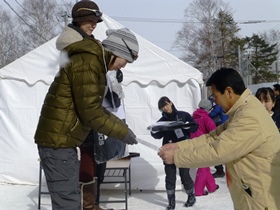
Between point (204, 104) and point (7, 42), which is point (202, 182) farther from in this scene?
point (7, 42)

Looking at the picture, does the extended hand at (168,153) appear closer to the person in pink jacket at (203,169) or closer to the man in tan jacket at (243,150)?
the man in tan jacket at (243,150)

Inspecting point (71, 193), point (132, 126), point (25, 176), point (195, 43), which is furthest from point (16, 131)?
point (195, 43)

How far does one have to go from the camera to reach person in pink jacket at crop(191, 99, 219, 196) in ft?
19.5

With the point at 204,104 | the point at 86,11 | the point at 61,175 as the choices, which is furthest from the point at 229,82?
the point at 204,104

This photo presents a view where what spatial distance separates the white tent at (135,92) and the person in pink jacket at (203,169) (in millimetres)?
212

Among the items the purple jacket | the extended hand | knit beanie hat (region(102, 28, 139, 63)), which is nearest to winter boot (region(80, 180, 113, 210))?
knit beanie hat (region(102, 28, 139, 63))

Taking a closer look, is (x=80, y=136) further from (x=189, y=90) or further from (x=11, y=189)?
(x=11, y=189)

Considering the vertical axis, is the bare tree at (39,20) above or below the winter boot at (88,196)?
above

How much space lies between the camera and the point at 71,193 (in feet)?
9.25

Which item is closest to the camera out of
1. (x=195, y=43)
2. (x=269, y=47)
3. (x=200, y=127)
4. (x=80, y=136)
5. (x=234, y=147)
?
(x=234, y=147)

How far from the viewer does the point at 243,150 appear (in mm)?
2174

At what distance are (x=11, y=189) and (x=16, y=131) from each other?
0.86 metres

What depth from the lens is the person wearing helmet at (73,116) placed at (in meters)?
2.64

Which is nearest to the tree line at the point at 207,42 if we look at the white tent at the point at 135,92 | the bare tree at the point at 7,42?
the bare tree at the point at 7,42
